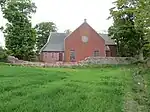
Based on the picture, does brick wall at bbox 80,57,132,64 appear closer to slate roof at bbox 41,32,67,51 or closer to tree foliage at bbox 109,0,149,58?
tree foliage at bbox 109,0,149,58

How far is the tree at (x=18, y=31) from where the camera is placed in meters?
62.7

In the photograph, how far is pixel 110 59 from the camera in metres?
60.6

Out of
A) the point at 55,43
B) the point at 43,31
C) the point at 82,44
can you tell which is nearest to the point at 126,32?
the point at 82,44

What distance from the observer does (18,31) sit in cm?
6309

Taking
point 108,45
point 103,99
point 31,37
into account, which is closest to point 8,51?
point 31,37

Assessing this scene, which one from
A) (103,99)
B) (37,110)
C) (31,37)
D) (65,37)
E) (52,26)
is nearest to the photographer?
(37,110)

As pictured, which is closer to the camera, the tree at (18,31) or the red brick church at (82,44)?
the tree at (18,31)

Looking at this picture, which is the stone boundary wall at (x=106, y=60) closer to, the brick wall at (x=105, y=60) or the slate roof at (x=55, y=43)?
the brick wall at (x=105, y=60)

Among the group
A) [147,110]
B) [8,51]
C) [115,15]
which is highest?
[115,15]

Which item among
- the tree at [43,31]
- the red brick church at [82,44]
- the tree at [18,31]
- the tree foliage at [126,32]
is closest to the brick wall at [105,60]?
the tree foliage at [126,32]

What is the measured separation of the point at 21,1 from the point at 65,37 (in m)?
10.5

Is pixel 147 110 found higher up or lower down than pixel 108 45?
lower down

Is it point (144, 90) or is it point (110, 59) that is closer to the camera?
point (144, 90)

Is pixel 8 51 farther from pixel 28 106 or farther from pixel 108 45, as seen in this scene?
pixel 28 106
